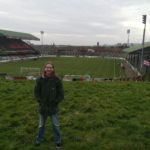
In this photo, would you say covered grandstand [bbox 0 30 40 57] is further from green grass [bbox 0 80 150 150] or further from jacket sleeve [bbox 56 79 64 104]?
jacket sleeve [bbox 56 79 64 104]

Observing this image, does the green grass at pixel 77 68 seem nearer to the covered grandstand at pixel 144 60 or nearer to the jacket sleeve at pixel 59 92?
the covered grandstand at pixel 144 60

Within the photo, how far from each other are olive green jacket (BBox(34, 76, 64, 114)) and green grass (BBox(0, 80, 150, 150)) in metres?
0.98

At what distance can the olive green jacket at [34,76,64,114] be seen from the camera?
8.70 metres

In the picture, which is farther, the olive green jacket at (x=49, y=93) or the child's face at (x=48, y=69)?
the olive green jacket at (x=49, y=93)

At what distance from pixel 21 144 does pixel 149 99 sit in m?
7.86

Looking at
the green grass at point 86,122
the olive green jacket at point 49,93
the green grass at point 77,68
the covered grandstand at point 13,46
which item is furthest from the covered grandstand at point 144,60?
the covered grandstand at point 13,46

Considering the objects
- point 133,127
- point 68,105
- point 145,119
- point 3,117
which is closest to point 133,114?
point 145,119

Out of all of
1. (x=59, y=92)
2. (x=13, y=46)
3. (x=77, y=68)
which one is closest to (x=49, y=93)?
(x=59, y=92)

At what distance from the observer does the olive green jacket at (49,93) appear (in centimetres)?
870

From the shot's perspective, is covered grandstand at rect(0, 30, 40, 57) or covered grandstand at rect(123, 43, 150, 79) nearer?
covered grandstand at rect(123, 43, 150, 79)

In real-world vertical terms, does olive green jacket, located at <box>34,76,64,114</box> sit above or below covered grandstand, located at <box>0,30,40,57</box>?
above

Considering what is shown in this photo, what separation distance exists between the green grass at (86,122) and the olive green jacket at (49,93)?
980 mm

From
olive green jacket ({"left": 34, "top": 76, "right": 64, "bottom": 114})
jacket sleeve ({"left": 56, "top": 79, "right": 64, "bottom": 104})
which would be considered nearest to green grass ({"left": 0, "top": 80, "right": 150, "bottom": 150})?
olive green jacket ({"left": 34, "top": 76, "right": 64, "bottom": 114})

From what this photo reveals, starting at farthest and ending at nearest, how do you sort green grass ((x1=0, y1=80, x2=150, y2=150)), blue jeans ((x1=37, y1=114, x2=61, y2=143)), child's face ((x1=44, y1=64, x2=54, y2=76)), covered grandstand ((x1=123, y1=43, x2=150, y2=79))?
1. covered grandstand ((x1=123, y1=43, x2=150, y2=79))
2. green grass ((x1=0, y1=80, x2=150, y2=150))
3. blue jeans ((x1=37, y1=114, x2=61, y2=143))
4. child's face ((x1=44, y1=64, x2=54, y2=76))
